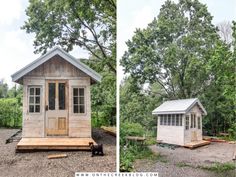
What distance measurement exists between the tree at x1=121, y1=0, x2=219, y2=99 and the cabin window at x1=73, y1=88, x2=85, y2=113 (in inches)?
22.9

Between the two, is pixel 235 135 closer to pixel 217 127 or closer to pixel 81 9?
pixel 217 127

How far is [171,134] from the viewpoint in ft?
10.3

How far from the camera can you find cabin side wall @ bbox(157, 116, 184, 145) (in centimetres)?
312

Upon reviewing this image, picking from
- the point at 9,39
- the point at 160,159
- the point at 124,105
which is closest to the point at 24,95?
the point at 9,39

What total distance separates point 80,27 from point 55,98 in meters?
0.82

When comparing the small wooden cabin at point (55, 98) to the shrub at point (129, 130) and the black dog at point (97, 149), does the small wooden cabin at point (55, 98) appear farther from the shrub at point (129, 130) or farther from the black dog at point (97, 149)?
the shrub at point (129, 130)

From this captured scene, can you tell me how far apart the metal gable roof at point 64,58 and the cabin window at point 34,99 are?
21 centimetres

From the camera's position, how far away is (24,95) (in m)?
3.38

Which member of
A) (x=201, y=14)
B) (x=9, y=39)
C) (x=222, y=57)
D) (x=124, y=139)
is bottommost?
(x=124, y=139)

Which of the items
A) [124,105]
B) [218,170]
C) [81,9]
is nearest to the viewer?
[218,170]

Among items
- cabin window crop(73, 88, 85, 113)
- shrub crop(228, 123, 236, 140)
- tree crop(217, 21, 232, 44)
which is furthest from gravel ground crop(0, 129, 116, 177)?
tree crop(217, 21, 232, 44)

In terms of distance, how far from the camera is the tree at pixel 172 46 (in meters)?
3.21

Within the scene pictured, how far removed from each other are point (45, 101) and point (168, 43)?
1.43 m

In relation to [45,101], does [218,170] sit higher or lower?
lower
